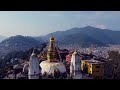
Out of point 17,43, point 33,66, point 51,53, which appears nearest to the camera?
point 17,43

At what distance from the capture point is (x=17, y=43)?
596cm

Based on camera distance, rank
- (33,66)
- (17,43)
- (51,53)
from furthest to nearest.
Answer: (51,53), (33,66), (17,43)

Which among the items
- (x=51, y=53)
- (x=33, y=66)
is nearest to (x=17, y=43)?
(x=33, y=66)

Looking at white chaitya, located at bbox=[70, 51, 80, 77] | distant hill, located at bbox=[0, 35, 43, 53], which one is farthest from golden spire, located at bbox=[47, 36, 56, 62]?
distant hill, located at bbox=[0, 35, 43, 53]

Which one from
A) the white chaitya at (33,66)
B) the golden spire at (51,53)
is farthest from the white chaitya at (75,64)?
the white chaitya at (33,66)

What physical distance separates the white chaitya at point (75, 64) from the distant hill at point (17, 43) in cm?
102

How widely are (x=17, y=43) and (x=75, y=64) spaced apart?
147 cm

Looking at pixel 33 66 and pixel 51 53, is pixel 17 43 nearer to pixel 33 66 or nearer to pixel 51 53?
pixel 33 66

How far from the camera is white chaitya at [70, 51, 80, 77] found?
6577 mm
